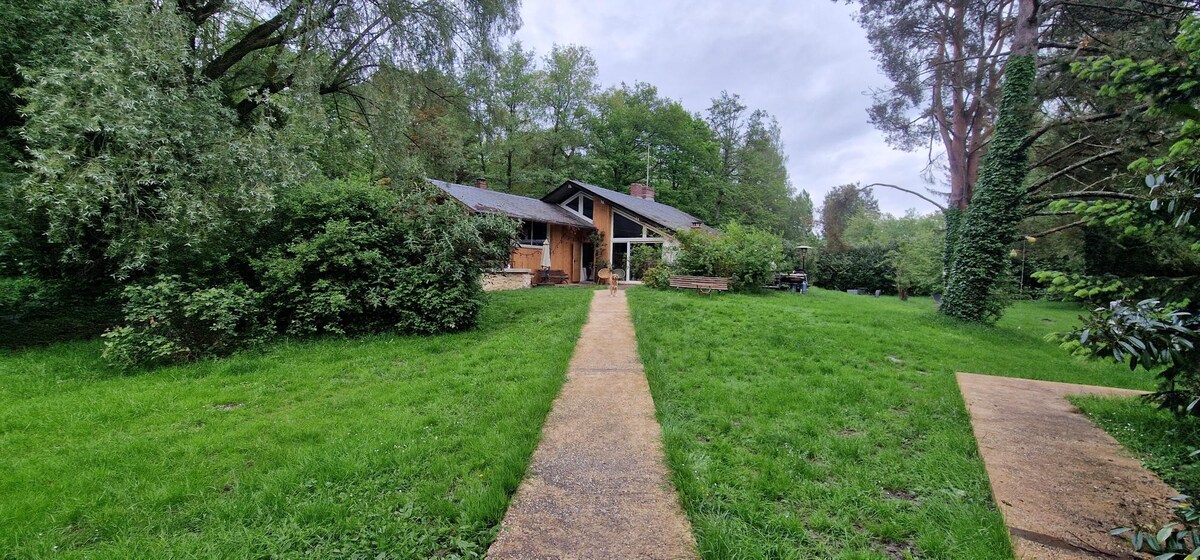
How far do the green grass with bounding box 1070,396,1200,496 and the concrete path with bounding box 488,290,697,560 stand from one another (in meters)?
3.02

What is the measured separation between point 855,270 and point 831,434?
23.2 m

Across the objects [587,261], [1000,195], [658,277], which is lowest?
[658,277]

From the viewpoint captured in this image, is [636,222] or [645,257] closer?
[645,257]

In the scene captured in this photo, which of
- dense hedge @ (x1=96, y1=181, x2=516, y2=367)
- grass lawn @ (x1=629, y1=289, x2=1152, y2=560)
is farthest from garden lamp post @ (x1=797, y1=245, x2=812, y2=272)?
dense hedge @ (x1=96, y1=181, x2=516, y2=367)

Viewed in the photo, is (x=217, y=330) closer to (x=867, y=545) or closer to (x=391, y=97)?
(x=391, y=97)

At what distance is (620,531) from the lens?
7.79 feet

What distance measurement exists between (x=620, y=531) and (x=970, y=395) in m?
4.31

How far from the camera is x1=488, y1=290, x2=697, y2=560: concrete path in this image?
2262 millimetres

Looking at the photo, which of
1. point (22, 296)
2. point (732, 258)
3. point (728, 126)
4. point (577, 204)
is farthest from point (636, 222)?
point (728, 126)

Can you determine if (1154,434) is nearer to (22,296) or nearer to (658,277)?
(658,277)

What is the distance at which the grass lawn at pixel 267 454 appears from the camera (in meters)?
2.35

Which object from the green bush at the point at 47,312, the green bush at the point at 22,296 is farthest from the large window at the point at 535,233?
the green bush at the point at 22,296

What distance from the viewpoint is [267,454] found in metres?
3.24

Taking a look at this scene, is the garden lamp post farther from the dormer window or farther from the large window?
the large window
